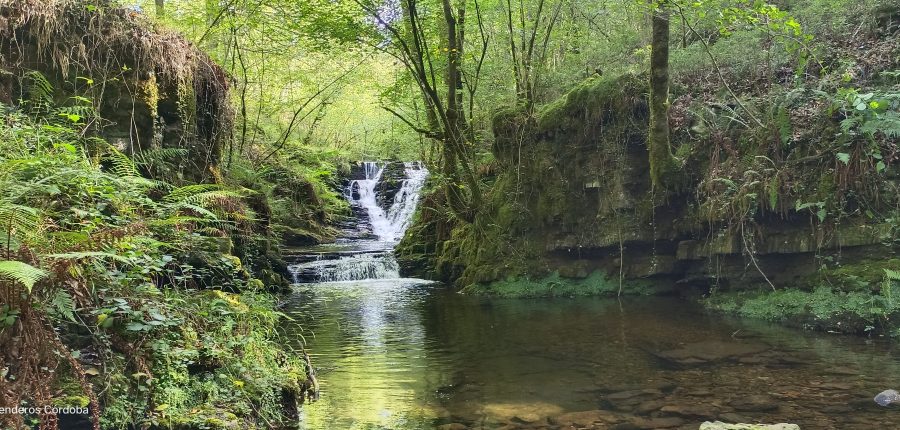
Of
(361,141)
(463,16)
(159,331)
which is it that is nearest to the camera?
(159,331)

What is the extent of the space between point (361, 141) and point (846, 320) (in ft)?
78.4

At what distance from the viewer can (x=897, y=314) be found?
684 centimetres

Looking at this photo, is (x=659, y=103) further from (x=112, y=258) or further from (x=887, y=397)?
(x=112, y=258)

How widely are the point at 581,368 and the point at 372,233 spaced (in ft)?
51.7

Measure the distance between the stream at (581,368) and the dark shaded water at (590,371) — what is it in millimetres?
19

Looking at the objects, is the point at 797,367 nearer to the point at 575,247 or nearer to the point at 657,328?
the point at 657,328

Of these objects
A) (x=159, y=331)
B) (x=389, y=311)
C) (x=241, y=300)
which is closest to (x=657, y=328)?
(x=389, y=311)

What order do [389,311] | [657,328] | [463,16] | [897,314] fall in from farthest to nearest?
[463,16] < [389,311] < [657,328] < [897,314]

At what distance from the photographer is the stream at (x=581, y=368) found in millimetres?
4699

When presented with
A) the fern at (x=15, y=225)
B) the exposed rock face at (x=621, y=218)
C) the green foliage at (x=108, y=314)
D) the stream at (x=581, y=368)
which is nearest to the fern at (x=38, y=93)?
the green foliage at (x=108, y=314)

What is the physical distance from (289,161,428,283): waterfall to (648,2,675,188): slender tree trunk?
806 centimetres

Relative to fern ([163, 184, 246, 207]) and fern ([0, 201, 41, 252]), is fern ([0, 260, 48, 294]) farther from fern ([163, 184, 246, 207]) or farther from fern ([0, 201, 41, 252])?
fern ([163, 184, 246, 207])

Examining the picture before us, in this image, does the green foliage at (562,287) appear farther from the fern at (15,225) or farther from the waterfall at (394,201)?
the fern at (15,225)

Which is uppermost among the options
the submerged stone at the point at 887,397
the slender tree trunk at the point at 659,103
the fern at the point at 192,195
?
the slender tree trunk at the point at 659,103
